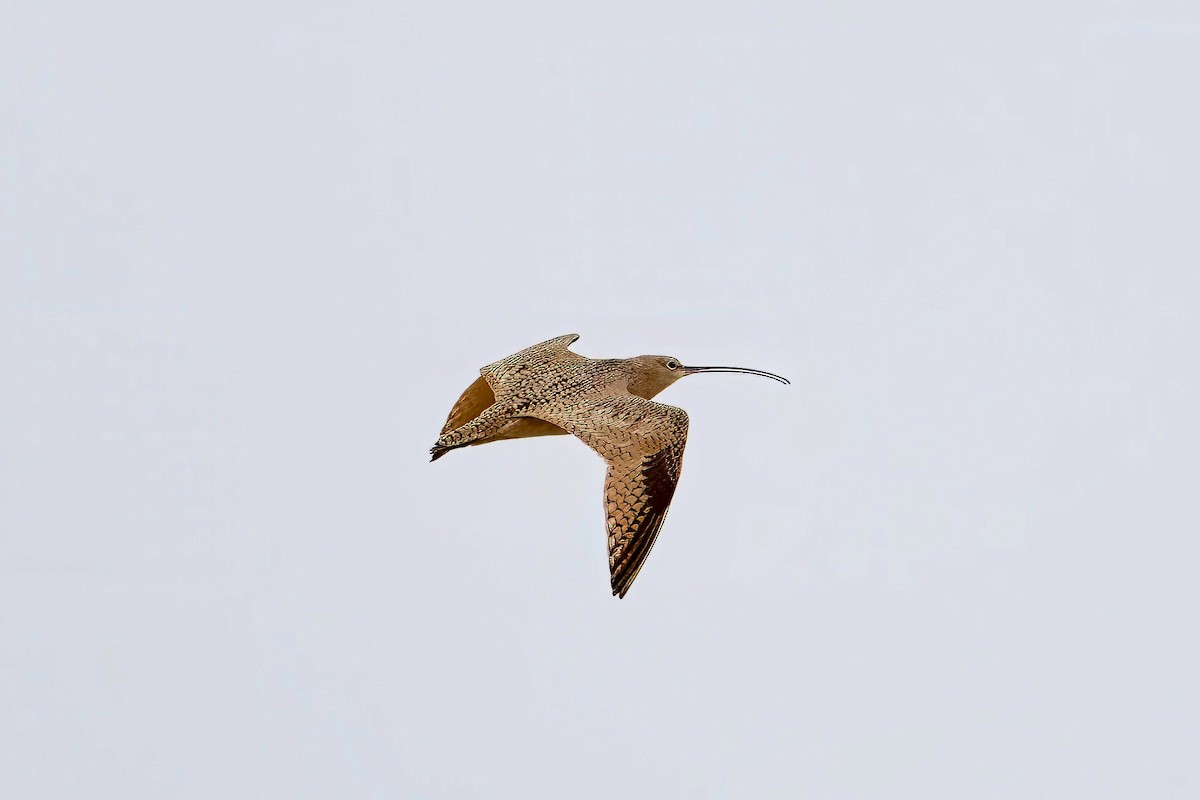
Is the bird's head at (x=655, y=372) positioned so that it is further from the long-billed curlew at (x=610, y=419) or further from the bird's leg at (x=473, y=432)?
the bird's leg at (x=473, y=432)

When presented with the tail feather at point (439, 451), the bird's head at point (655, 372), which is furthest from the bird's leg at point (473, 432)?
the bird's head at point (655, 372)

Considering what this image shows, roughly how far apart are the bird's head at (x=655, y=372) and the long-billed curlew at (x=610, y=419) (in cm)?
1

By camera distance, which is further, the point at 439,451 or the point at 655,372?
the point at 655,372

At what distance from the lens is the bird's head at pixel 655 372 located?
16.7 metres

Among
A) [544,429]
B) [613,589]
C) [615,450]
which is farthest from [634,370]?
[613,589]

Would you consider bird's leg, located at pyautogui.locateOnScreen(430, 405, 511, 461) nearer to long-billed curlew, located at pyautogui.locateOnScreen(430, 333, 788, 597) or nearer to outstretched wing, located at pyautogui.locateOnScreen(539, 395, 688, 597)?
long-billed curlew, located at pyautogui.locateOnScreen(430, 333, 788, 597)

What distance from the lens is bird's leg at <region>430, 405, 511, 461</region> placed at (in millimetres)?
15297

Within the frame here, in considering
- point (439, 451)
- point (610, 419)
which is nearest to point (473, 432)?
point (439, 451)

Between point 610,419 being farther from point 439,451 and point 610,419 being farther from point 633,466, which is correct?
point 439,451

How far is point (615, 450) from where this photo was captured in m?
14.1

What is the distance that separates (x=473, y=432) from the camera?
50.4ft

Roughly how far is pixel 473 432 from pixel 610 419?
63.1 inches

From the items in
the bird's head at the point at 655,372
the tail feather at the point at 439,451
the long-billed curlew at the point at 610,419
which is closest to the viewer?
the long-billed curlew at the point at 610,419

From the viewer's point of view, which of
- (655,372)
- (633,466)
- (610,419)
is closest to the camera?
(633,466)
